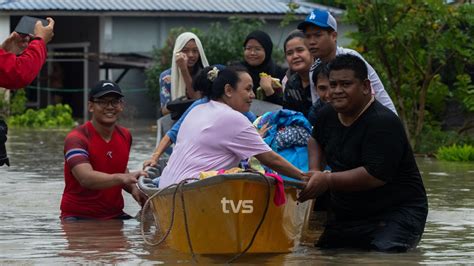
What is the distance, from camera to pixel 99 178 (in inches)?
406

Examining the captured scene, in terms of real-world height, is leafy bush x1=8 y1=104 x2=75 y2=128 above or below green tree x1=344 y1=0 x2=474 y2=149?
below

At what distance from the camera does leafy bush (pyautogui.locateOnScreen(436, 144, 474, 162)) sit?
712 inches

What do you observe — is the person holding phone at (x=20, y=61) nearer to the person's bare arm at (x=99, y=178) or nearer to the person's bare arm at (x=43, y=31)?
the person's bare arm at (x=43, y=31)

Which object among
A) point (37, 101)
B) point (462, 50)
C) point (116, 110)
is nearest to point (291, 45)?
point (116, 110)

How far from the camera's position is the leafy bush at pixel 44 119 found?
29688 millimetres

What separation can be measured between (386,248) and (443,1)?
10.7 metres

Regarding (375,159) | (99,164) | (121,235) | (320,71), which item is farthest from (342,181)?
(99,164)

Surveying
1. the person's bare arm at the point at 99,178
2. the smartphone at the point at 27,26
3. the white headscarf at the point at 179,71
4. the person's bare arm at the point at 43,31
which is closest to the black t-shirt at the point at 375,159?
the person's bare arm at the point at 99,178

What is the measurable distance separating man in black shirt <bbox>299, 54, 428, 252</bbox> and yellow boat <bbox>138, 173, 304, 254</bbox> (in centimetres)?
35

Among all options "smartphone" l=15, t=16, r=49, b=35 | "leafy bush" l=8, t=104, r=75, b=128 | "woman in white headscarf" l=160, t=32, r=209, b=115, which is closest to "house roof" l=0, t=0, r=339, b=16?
"leafy bush" l=8, t=104, r=75, b=128

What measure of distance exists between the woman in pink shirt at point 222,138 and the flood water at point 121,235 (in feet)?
2.07

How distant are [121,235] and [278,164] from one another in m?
1.88

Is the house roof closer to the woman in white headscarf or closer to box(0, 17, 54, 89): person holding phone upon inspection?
the woman in white headscarf

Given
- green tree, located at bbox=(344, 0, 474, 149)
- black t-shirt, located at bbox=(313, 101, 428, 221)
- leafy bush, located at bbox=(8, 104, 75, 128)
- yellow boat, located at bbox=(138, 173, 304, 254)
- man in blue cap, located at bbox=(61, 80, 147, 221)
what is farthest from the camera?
leafy bush, located at bbox=(8, 104, 75, 128)
